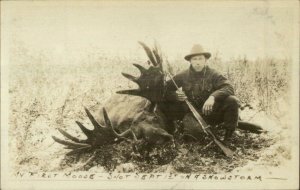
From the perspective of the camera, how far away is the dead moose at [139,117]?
2.09 metres

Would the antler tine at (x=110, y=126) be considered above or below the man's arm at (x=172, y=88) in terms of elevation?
below

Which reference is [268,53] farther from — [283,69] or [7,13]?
[7,13]

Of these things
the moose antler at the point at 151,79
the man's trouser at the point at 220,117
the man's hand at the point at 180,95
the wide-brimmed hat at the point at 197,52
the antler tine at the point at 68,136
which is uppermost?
the wide-brimmed hat at the point at 197,52

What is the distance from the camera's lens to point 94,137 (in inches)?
83.1

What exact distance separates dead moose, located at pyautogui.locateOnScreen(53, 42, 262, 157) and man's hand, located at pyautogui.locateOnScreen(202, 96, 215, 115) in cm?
11

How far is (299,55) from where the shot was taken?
2.08 meters

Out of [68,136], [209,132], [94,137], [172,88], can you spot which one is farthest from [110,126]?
[209,132]

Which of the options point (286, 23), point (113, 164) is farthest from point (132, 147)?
point (286, 23)

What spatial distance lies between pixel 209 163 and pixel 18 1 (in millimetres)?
1124

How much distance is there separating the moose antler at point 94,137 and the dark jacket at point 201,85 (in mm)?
286

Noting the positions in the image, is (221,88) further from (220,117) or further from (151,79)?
(151,79)

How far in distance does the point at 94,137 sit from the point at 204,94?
52cm

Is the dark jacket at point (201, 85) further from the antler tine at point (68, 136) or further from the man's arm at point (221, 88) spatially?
the antler tine at point (68, 136)

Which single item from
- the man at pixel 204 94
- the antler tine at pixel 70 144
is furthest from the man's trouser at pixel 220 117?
the antler tine at pixel 70 144
